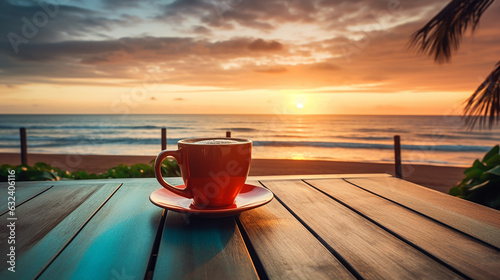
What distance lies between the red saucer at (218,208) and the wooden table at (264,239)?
0.02m

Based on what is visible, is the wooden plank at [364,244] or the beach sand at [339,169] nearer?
the wooden plank at [364,244]

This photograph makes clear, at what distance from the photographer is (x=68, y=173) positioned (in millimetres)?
2924

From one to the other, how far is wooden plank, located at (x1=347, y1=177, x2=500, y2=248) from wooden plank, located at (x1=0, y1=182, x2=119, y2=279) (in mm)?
755

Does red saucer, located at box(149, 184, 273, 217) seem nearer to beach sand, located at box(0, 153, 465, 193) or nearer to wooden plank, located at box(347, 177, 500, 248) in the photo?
wooden plank, located at box(347, 177, 500, 248)

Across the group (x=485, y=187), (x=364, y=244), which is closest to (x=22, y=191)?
(x=364, y=244)

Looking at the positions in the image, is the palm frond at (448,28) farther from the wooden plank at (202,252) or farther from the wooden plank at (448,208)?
the wooden plank at (202,252)

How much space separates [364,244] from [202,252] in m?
0.28

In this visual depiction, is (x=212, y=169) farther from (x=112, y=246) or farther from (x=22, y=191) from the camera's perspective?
(x=22, y=191)

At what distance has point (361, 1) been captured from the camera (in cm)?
340

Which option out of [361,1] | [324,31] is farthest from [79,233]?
[324,31]

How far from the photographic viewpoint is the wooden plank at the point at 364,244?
0.42m

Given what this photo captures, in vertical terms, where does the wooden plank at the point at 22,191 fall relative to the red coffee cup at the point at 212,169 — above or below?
below

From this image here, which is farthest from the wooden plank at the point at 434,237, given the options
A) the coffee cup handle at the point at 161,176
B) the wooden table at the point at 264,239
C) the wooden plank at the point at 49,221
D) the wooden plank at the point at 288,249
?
the wooden plank at the point at 49,221

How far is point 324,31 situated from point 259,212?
4185 millimetres
